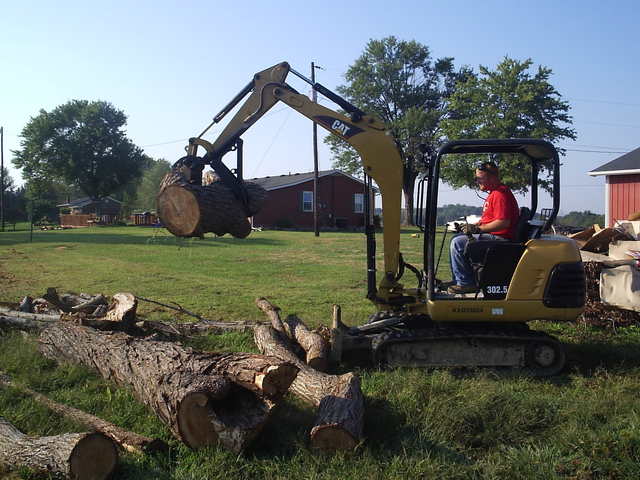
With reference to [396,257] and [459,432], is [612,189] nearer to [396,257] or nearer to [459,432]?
[396,257]

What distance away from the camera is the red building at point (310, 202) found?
41125 millimetres

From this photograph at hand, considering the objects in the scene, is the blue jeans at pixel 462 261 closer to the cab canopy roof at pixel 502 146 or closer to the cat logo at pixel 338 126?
the cab canopy roof at pixel 502 146

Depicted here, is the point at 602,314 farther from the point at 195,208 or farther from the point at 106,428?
the point at 106,428

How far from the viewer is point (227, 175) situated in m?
6.61

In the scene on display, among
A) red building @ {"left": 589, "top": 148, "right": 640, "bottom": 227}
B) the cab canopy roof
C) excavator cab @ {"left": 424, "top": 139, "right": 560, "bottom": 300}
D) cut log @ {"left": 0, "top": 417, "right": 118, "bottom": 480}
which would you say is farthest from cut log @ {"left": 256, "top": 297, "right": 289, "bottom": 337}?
red building @ {"left": 589, "top": 148, "right": 640, "bottom": 227}

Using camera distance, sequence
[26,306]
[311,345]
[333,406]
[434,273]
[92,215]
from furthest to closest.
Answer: [92,215] → [26,306] → [311,345] → [434,273] → [333,406]

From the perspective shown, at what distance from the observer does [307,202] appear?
42.9 metres

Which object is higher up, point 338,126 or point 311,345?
Answer: point 338,126

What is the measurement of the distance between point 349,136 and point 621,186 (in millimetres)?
17357

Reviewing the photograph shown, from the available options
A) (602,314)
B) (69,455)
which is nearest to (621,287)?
(602,314)

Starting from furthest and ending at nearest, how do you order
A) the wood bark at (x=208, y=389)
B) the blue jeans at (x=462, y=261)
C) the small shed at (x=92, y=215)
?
the small shed at (x=92, y=215)
the blue jeans at (x=462, y=261)
the wood bark at (x=208, y=389)

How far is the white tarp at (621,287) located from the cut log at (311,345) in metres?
5.06

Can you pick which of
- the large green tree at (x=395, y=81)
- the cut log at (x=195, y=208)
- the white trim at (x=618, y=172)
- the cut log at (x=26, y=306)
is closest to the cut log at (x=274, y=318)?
the cut log at (x=195, y=208)

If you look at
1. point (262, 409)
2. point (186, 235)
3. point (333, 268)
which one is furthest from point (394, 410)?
point (333, 268)
